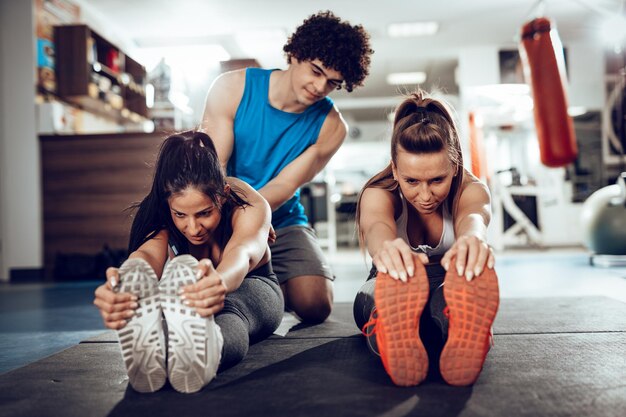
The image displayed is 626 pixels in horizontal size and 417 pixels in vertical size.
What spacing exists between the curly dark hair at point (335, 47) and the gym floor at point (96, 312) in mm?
938

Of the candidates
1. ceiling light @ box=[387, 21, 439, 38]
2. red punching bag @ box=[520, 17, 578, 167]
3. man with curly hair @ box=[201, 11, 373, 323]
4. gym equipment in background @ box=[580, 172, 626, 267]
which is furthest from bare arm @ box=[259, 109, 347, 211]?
ceiling light @ box=[387, 21, 439, 38]

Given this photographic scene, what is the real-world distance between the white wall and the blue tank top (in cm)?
293

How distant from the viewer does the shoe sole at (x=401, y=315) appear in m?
1.05

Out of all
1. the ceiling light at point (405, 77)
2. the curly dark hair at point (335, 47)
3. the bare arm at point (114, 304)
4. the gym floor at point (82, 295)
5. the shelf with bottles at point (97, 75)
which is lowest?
the gym floor at point (82, 295)

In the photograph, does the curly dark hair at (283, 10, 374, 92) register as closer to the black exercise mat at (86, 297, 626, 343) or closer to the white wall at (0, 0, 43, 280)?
the black exercise mat at (86, 297, 626, 343)

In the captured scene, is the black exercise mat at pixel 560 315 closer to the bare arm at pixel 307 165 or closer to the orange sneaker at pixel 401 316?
the orange sneaker at pixel 401 316

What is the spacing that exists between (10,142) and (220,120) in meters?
3.09

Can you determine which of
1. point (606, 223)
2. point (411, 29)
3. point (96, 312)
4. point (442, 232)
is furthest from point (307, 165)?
point (411, 29)

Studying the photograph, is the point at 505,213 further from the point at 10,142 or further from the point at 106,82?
the point at 10,142

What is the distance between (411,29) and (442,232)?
16.6ft

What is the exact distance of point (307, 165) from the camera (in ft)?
6.64

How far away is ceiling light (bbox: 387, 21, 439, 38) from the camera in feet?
19.2


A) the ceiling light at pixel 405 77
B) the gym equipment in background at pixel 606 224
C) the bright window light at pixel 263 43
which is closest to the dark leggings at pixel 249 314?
the gym equipment in background at pixel 606 224

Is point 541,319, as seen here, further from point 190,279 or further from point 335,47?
point 190,279
